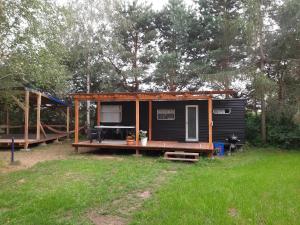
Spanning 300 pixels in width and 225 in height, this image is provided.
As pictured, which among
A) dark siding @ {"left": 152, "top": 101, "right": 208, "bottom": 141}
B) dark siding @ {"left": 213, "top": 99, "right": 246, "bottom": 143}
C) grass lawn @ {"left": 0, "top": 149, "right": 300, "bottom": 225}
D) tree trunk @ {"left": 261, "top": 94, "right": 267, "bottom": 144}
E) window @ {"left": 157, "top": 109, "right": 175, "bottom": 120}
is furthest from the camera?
tree trunk @ {"left": 261, "top": 94, "right": 267, "bottom": 144}

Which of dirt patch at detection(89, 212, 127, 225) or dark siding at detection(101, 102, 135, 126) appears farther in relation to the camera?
dark siding at detection(101, 102, 135, 126)

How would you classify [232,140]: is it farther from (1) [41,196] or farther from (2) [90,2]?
(2) [90,2]

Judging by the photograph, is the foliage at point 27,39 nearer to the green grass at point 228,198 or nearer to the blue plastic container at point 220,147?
the green grass at point 228,198

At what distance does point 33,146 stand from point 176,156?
7127 millimetres

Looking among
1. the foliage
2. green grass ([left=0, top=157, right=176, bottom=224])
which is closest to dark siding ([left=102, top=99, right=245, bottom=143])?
green grass ([left=0, top=157, right=176, bottom=224])

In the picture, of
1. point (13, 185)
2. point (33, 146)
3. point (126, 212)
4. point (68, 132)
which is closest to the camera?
point (126, 212)

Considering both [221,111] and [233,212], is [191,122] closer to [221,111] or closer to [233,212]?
[221,111]

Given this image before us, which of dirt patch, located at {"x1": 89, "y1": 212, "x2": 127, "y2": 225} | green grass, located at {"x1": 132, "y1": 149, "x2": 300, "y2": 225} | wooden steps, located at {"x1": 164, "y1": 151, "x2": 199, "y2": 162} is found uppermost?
wooden steps, located at {"x1": 164, "y1": 151, "x2": 199, "y2": 162}

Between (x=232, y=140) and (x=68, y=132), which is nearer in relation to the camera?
(x=232, y=140)

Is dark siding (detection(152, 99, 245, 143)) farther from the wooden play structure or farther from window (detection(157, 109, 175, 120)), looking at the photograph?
the wooden play structure

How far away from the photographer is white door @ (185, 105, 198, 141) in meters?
12.0

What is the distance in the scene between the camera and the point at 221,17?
533 inches

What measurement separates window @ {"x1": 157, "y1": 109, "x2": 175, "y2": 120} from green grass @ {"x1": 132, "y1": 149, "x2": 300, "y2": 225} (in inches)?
194

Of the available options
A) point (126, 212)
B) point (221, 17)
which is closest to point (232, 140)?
point (221, 17)
